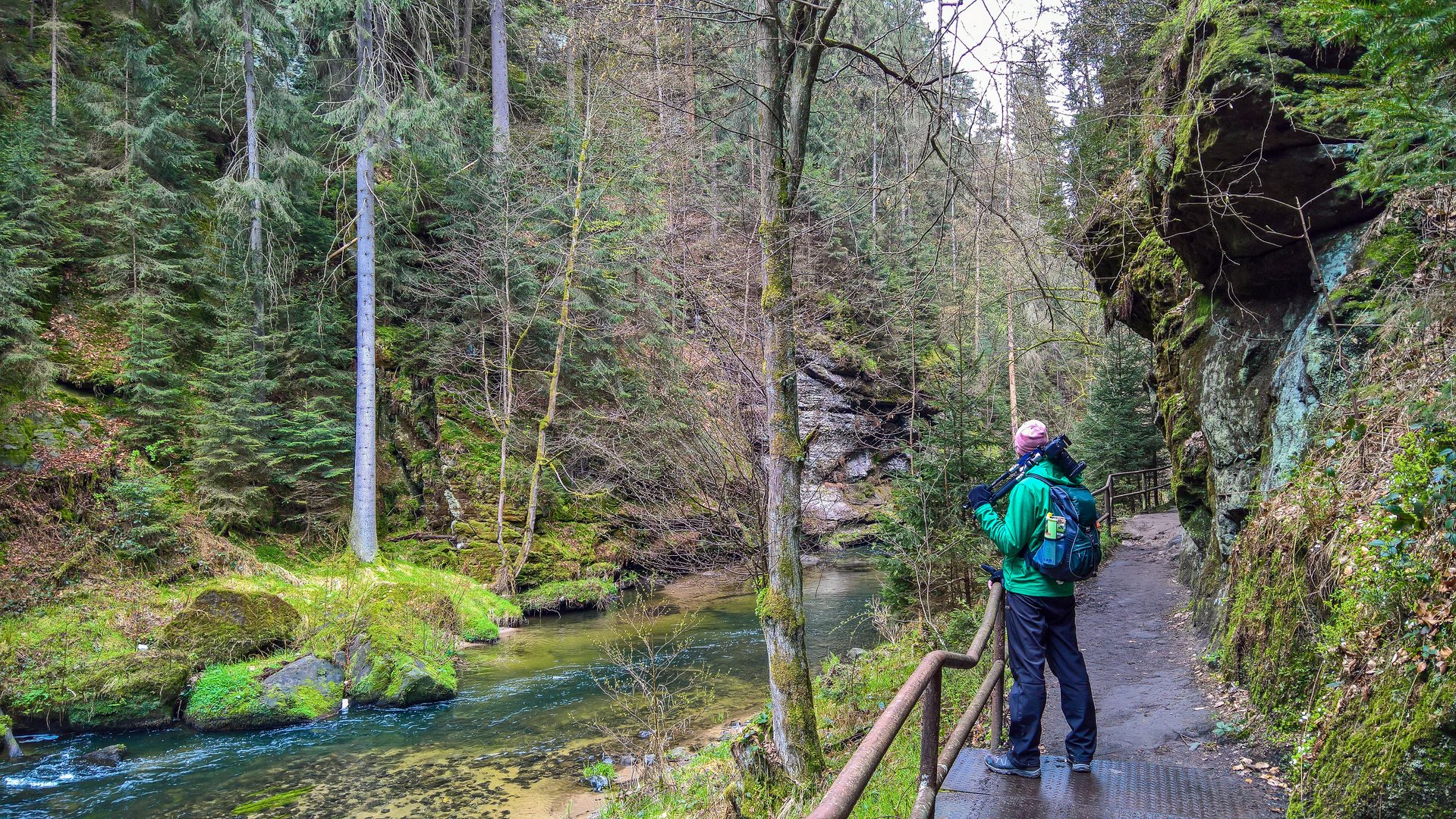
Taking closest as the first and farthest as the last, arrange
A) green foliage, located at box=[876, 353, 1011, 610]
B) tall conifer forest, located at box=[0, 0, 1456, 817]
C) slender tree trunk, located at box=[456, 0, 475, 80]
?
tall conifer forest, located at box=[0, 0, 1456, 817], green foliage, located at box=[876, 353, 1011, 610], slender tree trunk, located at box=[456, 0, 475, 80]

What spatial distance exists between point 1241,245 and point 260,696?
13.2m

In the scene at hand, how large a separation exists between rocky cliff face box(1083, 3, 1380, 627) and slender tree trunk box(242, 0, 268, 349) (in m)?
17.0

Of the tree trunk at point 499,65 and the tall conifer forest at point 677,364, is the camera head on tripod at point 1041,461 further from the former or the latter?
the tree trunk at point 499,65

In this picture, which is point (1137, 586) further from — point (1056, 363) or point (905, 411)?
point (1056, 363)

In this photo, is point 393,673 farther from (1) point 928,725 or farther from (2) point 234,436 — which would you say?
(1) point 928,725

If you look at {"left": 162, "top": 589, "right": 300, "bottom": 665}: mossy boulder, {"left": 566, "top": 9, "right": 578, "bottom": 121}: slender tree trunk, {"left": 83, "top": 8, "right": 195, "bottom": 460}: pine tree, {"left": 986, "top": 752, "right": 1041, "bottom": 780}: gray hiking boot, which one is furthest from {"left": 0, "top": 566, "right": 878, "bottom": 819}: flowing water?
A: {"left": 566, "top": 9, "right": 578, "bottom": 121}: slender tree trunk

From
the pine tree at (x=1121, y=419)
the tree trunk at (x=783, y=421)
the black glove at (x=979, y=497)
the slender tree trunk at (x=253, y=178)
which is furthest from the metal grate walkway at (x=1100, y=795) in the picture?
the pine tree at (x=1121, y=419)

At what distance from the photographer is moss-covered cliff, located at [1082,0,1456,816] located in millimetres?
3234

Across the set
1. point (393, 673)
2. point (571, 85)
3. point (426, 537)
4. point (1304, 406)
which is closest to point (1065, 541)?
point (1304, 406)

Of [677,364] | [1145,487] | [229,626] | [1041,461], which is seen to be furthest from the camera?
[1145,487]

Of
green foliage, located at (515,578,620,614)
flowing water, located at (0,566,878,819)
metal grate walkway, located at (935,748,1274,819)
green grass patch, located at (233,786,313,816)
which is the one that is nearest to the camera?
metal grate walkway, located at (935,748,1274,819)

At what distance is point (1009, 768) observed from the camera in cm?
400

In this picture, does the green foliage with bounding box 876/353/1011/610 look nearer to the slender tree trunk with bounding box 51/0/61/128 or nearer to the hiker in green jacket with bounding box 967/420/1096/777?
the hiker in green jacket with bounding box 967/420/1096/777

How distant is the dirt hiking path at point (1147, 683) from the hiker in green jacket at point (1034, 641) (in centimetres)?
89
